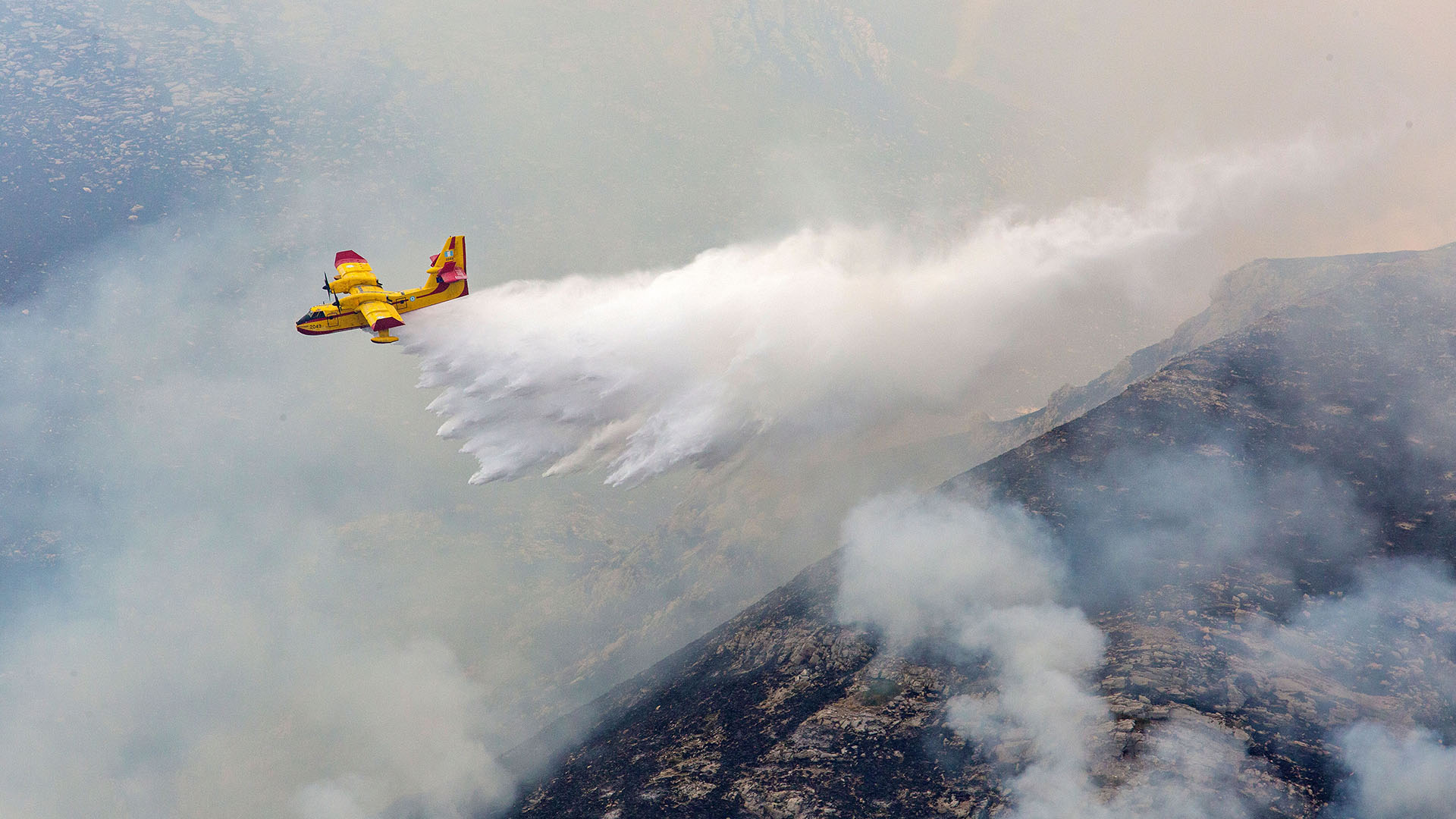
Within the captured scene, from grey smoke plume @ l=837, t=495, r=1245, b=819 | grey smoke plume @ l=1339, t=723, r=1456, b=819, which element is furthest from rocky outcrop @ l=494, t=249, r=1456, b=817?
grey smoke plume @ l=1339, t=723, r=1456, b=819

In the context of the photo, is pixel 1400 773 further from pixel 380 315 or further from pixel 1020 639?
pixel 380 315

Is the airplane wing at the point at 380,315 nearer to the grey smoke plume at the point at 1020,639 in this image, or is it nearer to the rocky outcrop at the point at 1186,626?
Result: the rocky outcrop at the point at 1186,626

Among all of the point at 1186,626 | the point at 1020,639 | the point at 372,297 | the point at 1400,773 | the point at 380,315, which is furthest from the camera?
the point at 372,297

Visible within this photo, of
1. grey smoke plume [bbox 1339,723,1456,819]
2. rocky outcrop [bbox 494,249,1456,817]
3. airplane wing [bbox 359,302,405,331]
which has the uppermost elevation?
airplane wing [bbox 359,302,405,331]

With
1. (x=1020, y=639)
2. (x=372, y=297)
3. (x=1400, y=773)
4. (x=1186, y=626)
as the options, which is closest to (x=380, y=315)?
(x=372, y=297)

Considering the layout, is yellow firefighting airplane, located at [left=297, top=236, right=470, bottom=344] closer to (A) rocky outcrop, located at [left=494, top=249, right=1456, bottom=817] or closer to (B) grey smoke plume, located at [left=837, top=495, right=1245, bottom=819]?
(A) rocky outcrop, located at [left=494, top=249, right=1456, bottom=817]

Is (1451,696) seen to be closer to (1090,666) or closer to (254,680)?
(1090,666)

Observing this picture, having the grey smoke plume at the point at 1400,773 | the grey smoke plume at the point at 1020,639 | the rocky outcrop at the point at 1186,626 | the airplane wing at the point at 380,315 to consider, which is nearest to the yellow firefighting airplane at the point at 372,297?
the airplane wing at the point at 380,315

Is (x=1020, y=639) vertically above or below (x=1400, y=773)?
above
